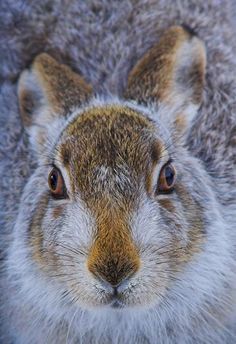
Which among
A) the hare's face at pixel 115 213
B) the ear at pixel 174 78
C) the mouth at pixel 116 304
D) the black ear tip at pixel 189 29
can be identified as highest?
the black ear tip at pixel 189 29

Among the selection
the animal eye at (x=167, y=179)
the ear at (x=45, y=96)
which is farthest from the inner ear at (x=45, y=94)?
the animal eye at (x=167, y=179)

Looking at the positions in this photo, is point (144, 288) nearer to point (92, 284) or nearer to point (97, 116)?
point (92, 284)

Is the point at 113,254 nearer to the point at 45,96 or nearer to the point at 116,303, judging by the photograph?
the point at 116,303

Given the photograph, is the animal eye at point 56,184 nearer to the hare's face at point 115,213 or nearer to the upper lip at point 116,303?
the hare's face at point 115,213

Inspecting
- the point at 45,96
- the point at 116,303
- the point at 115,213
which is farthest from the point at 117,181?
the point at 45,96

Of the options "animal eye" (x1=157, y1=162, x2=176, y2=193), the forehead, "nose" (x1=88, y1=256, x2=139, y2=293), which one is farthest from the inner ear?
"nose" (x1=88, y1=256, x2=139, y2=293)

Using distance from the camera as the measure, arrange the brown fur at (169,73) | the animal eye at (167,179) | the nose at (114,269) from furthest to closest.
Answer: the brown fur at (169,73) < the animal eye at (167,179) < the nose at (114,269)
